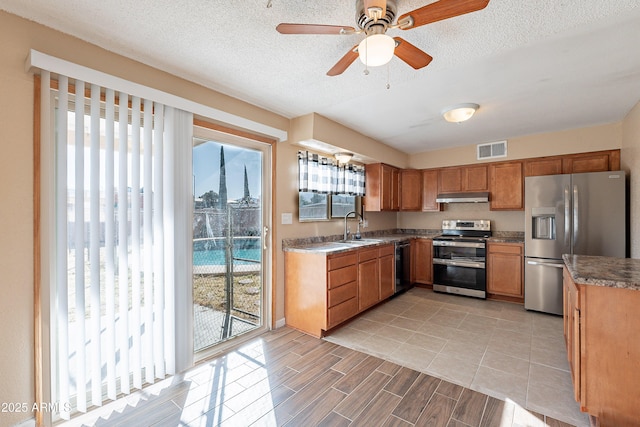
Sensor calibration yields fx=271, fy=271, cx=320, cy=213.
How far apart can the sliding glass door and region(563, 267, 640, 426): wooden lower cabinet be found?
2737 mm

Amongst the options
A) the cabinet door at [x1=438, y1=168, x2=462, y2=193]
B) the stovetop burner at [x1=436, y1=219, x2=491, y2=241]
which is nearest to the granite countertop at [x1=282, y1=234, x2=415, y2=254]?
the stovetop burner at [x1=436, y1=219, x2=491, y2=241]

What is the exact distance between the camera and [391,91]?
8.80 feet

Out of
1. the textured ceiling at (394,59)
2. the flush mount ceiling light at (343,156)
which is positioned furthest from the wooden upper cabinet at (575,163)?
the flush mount ceiling light at (343,156)

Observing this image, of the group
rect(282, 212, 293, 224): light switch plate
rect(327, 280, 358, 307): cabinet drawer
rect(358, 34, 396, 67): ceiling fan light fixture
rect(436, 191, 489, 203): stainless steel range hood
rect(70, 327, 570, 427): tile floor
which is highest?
rect(358, 34, 396, 67): ceiling fan light fixture

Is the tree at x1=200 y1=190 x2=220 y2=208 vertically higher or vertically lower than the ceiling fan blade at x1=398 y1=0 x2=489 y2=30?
lower

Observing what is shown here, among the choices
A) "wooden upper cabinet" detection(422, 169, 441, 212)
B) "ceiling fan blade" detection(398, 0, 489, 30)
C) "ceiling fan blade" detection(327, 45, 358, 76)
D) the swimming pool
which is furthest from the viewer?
"wooden upper cabinet" detection(422, 169, 441, 212)

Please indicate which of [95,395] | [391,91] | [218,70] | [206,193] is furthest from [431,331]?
[218,70]

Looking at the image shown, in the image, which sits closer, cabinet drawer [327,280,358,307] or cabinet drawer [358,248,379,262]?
cabinet drawer [327,280,358,307]

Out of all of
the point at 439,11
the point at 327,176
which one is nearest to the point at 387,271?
the point at 327,176

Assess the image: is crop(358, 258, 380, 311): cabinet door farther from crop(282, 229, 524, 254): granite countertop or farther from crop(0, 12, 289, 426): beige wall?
crop(0, 12, 289, 426): beige wall

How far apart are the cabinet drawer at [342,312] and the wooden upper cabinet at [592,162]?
3688mm

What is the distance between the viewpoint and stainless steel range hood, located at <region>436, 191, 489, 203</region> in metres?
4.53

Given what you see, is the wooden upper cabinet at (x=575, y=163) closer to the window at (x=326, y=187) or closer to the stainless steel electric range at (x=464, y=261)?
the stainless steel electric range at (x=464, y=261)

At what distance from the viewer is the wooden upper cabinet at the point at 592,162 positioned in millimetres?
3662
